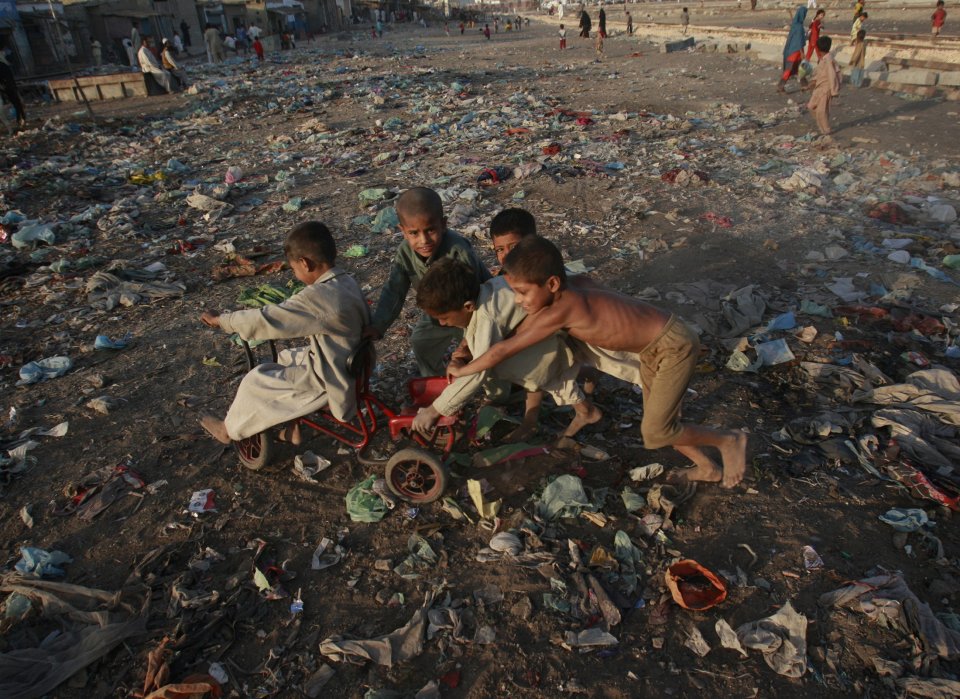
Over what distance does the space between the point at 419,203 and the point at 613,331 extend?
1.17m

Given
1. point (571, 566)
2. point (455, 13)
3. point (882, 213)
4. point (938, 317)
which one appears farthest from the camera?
point (455, 13)

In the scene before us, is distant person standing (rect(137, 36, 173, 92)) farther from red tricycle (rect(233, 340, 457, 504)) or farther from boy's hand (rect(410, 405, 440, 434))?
boy's hand (rect(410, 405, 440, 434))

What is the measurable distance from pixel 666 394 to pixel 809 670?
115 cm

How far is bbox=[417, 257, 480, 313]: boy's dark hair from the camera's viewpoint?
7.98 ft

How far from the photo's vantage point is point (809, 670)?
77.3 inches

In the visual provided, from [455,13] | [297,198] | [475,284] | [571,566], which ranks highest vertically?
[455,13]

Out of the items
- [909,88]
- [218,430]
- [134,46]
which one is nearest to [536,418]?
[218,430]

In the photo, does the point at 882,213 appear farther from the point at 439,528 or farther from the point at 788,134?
the point at 439,528

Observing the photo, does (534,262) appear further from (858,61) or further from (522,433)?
(858,61)

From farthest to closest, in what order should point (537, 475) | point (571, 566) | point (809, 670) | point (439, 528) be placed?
point (537, 475)
point (439, 528)
point (571, 566)
point (809, 670)

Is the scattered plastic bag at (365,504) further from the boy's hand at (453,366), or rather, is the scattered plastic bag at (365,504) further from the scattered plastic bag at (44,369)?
the scattered plastic bag at (44,369)

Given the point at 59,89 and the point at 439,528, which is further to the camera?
the point at 59,89

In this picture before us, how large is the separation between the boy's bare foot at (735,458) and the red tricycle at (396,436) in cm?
137

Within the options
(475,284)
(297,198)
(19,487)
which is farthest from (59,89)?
(475,284)
